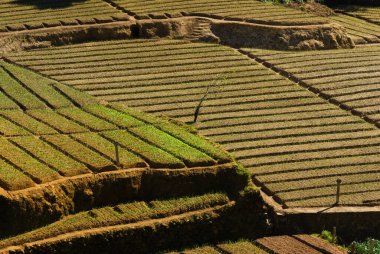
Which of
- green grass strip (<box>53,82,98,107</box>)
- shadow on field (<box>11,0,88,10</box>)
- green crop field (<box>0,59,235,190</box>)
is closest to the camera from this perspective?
green crop field (<box>0,59,235,190</box>)

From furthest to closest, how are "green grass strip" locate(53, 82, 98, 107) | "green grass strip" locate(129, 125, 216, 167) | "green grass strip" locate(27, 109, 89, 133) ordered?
"green grass strip" locate(53, 82, 98, 107)
"green grass strip" locate(27, 109, 89, 133)
"green grass strip" locate(129, 125, 216, 167)

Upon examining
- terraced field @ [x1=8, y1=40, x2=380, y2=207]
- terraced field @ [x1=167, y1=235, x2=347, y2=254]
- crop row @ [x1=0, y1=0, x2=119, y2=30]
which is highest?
crop row @ [x1=0, y1=0, x2=119, y2=30]

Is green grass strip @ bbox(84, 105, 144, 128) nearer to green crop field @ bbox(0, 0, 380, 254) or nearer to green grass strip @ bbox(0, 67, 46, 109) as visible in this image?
green crop field @ bbox(0, 0, 380, 254)

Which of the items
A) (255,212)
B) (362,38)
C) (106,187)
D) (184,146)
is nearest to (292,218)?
(255,212)

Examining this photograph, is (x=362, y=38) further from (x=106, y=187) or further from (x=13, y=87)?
(x=106, y=187)

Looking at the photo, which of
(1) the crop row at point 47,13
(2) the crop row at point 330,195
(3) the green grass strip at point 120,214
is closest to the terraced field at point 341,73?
(2) the crop row at point 330,195

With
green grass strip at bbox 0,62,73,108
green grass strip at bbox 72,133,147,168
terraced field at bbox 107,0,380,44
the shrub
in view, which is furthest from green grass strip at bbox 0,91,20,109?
the shrub
